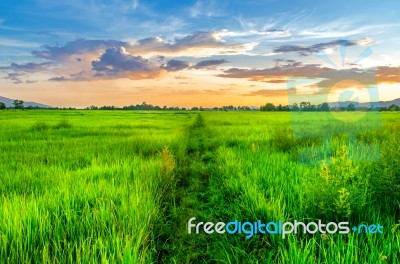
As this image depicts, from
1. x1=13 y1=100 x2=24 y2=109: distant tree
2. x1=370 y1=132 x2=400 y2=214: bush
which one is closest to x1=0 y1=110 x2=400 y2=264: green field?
x1=370 y1=132 x2=400 y2=214: bush

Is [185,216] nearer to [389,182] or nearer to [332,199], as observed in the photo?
[332,199]

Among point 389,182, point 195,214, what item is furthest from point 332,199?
point 195,214

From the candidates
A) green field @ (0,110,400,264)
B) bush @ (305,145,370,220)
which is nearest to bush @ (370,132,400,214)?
green field @ (0,110,400,264)

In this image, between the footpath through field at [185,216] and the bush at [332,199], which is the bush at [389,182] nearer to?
the bush at [332,199]

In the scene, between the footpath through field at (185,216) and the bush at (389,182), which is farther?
the bush at (389,182)

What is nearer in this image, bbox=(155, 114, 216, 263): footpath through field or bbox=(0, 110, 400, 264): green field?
bbox=(0, 110, 400, 264): green field

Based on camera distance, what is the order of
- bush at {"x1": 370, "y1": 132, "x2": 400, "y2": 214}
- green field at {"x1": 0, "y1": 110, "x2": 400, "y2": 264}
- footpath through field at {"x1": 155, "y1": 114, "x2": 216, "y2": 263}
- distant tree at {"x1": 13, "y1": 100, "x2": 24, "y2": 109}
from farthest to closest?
distant tree at {"x1": 13, "y1": 100, "x2": 24, "y2": 109}
bush at {"x1": 370, "y1": 132, "x2": 400, "y2": 214}
footpath through field at {"x1": 155, "y1": 114, "x2": 216, "y2": 263}
green field at {"x1": 0, "y1": 110, "x2": 400, "y2": 264}

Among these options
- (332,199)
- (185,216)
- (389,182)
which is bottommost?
(185,216)

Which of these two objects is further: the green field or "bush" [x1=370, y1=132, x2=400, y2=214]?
"bush" [x1=370, y1=132, x2=400, y2=214]

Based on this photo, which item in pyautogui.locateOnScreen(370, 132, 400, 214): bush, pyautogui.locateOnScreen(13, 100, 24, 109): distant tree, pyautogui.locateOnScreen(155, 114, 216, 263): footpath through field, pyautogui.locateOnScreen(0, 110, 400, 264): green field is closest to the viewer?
pyautogui.locateOnScreen(0, 110, 400, 264): green field

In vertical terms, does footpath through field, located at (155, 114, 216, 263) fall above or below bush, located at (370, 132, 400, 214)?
below

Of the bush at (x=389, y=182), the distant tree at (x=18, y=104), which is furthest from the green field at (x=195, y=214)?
the distant tree at (x=18, y=104)

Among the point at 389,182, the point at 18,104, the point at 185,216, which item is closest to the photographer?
the point at 389,182

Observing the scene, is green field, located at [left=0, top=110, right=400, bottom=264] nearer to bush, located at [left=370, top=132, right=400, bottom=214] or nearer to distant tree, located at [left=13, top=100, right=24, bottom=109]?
bush, located at [left=370, top=132, right=400, bottom=214]
